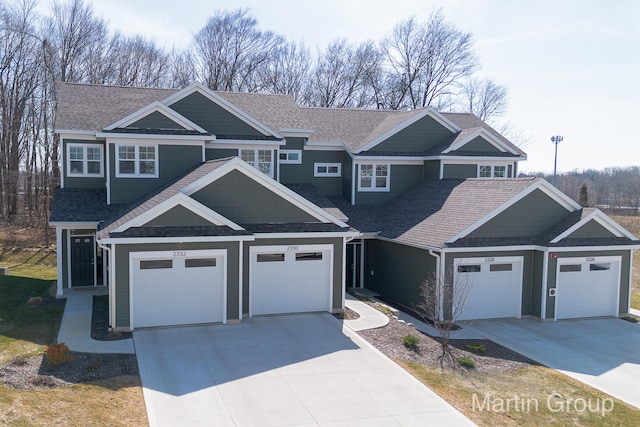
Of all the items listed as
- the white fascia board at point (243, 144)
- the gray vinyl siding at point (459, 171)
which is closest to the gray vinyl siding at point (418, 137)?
the gray vinyl siding at point (459, 171)

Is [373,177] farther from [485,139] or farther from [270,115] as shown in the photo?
[485,139]

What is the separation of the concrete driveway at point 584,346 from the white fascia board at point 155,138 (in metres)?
11.6

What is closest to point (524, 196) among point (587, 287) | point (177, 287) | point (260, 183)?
point (587, 287)

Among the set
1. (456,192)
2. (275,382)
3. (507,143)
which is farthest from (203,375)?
(507,143)

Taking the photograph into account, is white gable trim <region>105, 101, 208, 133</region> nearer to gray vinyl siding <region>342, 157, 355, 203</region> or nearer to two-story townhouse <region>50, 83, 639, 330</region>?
two-story townhouse <region>50, 83, 639, 330</region>

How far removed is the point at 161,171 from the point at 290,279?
694 cm

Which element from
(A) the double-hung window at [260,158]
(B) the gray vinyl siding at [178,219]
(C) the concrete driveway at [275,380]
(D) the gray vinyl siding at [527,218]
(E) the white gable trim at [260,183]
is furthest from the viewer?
(A) the double-hung window at [260,158]

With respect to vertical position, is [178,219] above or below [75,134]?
below

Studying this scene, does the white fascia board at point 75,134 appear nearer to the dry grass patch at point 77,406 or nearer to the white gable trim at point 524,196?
the dry grass patch at point 77,406

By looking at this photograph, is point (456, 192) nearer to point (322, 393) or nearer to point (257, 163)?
point (257, 163)

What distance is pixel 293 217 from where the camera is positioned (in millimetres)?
17797

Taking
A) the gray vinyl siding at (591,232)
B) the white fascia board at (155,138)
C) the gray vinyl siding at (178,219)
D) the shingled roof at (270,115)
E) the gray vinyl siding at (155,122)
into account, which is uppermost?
the shingled roof at (270,115)

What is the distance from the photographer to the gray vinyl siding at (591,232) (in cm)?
1939

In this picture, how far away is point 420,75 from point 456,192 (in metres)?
27.3
